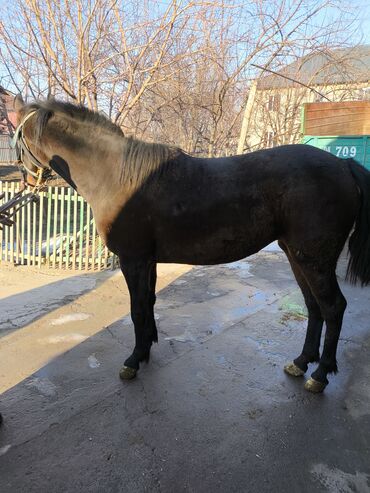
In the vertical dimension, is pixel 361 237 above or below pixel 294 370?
above

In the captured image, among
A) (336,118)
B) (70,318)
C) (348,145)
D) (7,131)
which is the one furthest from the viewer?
(7,131)

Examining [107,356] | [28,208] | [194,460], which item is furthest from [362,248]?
[28,208]

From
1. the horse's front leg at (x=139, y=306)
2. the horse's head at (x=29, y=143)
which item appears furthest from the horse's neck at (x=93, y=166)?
the horse's front leg at (x=139, y=306)

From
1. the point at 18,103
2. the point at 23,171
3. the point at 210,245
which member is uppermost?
the point at 18,103

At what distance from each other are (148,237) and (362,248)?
1566 millimetres

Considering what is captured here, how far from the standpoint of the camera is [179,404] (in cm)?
258

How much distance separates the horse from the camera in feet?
8.57

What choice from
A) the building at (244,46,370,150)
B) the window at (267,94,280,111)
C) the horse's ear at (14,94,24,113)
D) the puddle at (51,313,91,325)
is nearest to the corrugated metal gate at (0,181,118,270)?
the puddle at (51,313,91,325)

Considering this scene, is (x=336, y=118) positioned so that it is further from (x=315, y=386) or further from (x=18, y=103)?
(x=18, y=103)

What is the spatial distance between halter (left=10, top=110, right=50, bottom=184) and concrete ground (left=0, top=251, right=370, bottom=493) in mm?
1520

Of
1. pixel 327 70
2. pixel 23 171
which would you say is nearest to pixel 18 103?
pixel 23 171

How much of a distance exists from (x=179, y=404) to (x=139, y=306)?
76 cm

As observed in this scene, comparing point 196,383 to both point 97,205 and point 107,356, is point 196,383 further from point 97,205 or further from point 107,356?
point 97,205

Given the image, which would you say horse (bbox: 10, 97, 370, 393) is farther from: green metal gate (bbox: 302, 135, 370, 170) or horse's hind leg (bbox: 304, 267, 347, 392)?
green metal gate (bbox: 302, 135, 370, 170)
